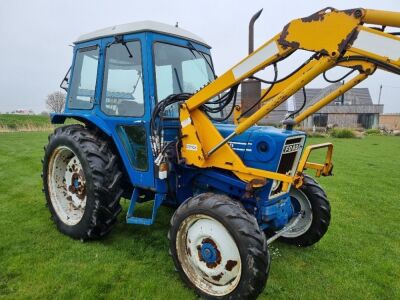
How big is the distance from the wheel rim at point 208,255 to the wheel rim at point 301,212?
143 centimetres

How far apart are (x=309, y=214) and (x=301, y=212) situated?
98 mm

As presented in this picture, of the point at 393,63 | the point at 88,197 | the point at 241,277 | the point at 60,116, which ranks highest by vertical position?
the point at 393,63

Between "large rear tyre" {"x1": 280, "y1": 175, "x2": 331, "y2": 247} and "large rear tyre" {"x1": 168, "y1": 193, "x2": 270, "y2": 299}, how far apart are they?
4.89 feet

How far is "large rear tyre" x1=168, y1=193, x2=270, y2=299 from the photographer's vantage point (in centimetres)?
273

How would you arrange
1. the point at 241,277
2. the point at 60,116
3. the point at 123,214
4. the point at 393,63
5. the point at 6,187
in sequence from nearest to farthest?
the point at 393,63 < the point at 241,277 < the point at 60,116 < the point at 123,214 < the point at 6,187

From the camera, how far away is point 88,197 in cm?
377

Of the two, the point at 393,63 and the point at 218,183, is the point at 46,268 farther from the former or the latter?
the point at 393,63

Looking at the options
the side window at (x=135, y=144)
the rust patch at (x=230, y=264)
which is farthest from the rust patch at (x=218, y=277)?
the side window at (x=135, y=144)

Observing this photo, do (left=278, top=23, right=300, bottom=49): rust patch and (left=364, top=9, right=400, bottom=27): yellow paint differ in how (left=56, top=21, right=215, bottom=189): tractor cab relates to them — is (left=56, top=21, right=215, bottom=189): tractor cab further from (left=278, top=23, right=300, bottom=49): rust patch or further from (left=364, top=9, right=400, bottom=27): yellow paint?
(left=364, top=9, right=400, bottom=27): yellow paint

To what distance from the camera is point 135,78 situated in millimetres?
3791

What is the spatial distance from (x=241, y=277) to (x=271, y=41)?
6.56 ft

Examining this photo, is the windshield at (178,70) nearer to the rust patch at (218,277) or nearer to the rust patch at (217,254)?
the rust patch at (217,254)

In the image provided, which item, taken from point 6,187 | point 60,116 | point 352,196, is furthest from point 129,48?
point 352,196

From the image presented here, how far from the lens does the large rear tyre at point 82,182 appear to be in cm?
374
